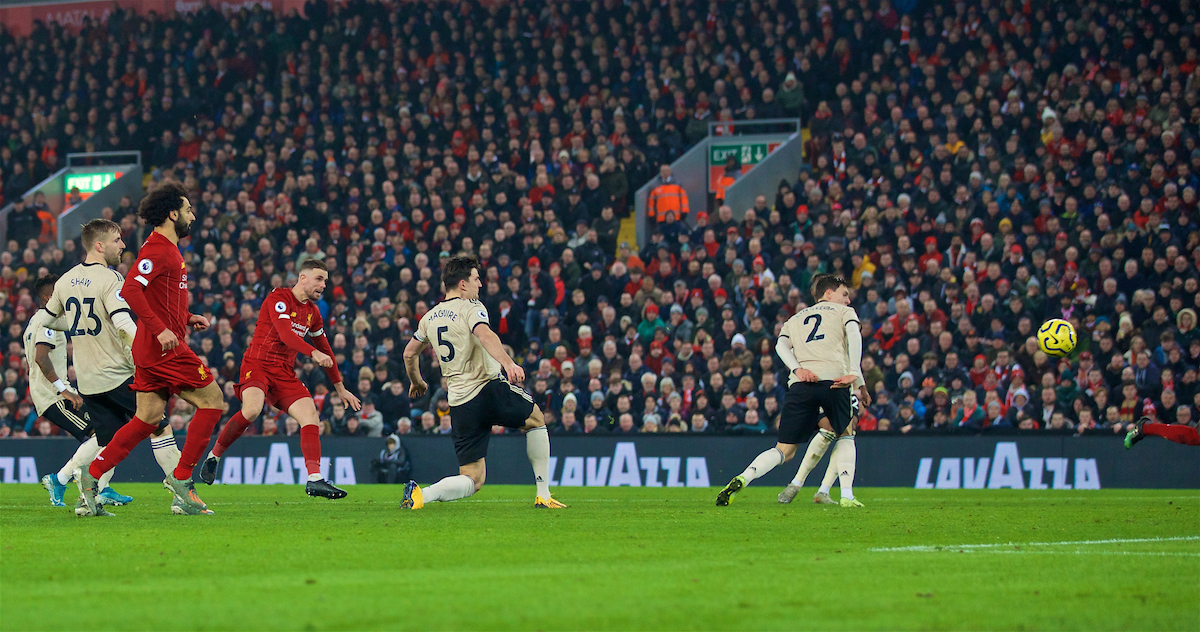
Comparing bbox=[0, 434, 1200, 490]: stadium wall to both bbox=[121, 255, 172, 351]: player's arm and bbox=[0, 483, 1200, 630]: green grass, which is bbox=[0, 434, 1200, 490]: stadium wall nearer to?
bbox=[0, 483, 1200, 630]: green grass

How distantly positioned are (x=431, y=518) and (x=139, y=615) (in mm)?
5064

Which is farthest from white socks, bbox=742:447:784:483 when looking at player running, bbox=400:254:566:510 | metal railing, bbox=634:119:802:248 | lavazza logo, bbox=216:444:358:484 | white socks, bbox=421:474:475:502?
metal railing, bbox=634:119:802:248

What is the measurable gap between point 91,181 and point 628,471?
59.0 ft

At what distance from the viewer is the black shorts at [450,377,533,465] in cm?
1107

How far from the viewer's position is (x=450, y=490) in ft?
36.4

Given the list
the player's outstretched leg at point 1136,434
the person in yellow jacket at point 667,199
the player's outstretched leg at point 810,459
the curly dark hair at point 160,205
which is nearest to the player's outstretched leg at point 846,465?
the player's outstretched leg at point 810,459

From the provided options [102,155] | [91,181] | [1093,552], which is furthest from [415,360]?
[91,181]

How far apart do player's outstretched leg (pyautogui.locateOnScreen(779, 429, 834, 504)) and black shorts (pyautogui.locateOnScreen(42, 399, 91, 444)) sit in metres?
6.74

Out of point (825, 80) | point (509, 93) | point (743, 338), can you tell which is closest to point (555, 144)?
point (509, 93)

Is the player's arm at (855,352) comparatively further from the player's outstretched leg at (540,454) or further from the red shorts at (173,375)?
the red shorts at (173,375)

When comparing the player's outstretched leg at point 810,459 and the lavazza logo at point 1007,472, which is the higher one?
the player's outstretched leg at point 810,459

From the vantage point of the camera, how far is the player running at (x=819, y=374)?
39.7 ft

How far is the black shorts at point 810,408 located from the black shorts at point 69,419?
6694 millimetres

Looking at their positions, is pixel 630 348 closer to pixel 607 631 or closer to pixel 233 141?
pixel 233 141
